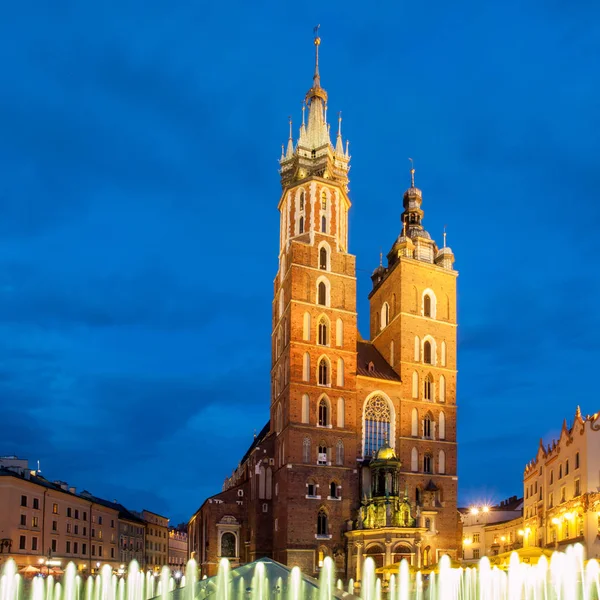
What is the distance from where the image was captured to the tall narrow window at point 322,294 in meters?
76.4

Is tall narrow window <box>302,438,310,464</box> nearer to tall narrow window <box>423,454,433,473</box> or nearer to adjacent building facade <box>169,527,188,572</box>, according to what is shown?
tall narrow window <box>423,454,433,473</box>

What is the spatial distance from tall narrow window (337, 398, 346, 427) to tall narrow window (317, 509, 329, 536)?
8.25 meters

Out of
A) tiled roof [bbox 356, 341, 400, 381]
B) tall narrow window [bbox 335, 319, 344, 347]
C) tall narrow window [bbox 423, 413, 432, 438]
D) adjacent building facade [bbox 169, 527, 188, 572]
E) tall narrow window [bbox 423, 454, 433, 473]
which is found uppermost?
tall narrow window [bbox 335, 319, 344, 347]

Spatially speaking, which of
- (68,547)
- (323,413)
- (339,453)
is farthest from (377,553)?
(68,547)

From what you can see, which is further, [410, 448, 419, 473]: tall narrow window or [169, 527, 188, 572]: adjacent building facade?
[169, 527, 188, 572]: adjacent building facade

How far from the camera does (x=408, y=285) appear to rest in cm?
7969

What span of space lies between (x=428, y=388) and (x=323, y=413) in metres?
11.9

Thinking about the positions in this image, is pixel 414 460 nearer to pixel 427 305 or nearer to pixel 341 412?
pixel 341 412

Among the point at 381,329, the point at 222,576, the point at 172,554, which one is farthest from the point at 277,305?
the point at 172,554

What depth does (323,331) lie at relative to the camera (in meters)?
75.8

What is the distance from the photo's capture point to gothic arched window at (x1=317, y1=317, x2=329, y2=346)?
246 ft

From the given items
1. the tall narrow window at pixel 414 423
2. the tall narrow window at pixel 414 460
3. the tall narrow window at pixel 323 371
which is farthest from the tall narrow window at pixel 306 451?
the tall narrow window at pixel 414 423

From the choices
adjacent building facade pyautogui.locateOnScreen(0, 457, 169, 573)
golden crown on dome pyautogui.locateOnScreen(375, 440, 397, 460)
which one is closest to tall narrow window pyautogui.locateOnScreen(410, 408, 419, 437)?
golden crown on dome pyautogui.locateOnScreen(375, 440, 397, 460)

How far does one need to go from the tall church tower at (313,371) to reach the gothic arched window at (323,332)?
0.32 feet
